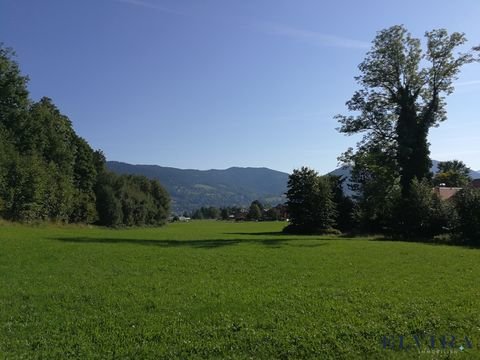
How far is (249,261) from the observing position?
20406mm

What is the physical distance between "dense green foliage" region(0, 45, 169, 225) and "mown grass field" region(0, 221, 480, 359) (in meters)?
38.3

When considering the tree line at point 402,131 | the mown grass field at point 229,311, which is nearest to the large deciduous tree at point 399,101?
the tree line at point 402,131

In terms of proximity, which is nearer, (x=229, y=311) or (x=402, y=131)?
(x=229, y=311)

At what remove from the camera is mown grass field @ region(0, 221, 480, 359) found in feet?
25.2

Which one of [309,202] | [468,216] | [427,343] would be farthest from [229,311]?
[309,202]

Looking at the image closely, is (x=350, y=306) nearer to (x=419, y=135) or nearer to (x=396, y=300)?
(x=396, y=300)

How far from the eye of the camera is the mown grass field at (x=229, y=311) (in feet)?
25.2

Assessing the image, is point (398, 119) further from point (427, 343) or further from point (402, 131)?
point (427, 343)

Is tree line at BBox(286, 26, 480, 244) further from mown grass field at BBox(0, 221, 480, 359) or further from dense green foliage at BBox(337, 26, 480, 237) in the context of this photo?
mown grass field at BBox(0, 221, 480, 359)

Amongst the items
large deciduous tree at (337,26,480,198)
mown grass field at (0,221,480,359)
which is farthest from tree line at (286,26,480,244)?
mown grass field at (0,221,480,359)

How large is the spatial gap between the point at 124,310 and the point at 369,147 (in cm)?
3993

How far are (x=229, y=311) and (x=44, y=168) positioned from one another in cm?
A: 5519

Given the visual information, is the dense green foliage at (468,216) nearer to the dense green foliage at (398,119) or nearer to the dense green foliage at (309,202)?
the dense green foliage at (398,119)

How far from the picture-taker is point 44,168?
5850cm
